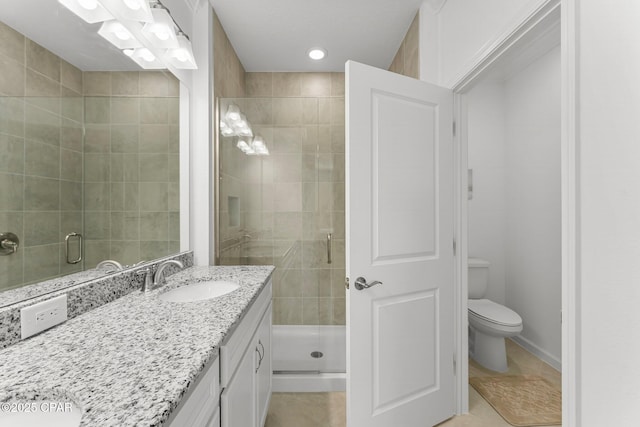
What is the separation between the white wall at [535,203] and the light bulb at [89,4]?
301 cm

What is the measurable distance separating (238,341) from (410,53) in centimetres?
218

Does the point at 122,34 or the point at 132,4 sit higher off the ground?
the point at 132,4

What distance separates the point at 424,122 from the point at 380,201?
1.73 ft

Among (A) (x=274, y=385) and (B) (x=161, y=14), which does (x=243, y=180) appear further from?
(A) (x=274, y=385)

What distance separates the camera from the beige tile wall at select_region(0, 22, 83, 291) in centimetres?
79

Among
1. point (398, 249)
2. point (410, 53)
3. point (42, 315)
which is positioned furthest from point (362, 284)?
point (410, 53)

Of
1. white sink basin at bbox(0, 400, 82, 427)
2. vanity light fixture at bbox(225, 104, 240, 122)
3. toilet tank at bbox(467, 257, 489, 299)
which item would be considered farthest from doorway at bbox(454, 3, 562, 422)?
white sink basin at bbox(0, 400, 82, 427)

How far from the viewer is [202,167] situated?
5.98 feet

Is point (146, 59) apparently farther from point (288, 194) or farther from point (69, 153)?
point (288, 194)

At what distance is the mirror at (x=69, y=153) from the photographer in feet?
2.63

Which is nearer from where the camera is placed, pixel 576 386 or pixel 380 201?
pixel 576 386

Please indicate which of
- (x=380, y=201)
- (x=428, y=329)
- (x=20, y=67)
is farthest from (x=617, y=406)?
(x=20, y=67)

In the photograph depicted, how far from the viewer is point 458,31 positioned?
4.96 feet

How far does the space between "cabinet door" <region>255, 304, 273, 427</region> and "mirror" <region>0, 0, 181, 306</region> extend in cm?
69
